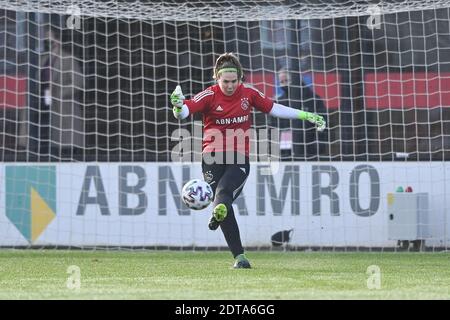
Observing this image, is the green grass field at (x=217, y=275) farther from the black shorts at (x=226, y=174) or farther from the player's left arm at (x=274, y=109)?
the player's left arm at (x=274, y=109)

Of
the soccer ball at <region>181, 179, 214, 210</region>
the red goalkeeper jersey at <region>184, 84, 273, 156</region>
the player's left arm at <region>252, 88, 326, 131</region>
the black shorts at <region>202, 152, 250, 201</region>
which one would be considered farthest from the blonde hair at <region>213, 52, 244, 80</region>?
the soccer ball at <region>181, 179, 214, 210</region>

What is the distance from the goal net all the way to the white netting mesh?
0.09 feet

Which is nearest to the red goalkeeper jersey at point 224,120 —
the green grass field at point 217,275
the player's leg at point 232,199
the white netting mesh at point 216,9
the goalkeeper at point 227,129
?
the goalkeeper at point 227,129

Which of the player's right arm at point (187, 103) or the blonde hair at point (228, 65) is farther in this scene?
the blonde hair at point (228, 65)

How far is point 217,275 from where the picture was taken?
30.3 feet

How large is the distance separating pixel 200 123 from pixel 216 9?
1609 millimetres

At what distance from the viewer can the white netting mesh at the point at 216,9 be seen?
14.3 m

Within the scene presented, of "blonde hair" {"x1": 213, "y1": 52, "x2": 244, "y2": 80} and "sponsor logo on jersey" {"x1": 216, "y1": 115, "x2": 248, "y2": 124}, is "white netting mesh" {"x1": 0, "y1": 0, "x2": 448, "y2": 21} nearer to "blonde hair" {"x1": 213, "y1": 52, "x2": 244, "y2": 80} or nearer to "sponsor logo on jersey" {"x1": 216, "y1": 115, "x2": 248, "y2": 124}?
"blonde hair" {"x1": 213, "y1": 52, "x2": 244, "y2": 80}

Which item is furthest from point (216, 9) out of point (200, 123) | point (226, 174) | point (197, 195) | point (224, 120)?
point (197, 195)

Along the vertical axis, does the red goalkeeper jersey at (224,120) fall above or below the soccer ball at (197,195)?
above

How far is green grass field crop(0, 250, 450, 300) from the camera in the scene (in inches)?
294

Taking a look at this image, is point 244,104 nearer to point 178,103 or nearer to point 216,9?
point 178,103

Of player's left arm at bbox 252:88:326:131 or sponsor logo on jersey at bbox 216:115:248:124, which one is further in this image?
player's left arm at bbox 252:88:326:131

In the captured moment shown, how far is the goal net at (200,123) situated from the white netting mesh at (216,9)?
0.03 metres
